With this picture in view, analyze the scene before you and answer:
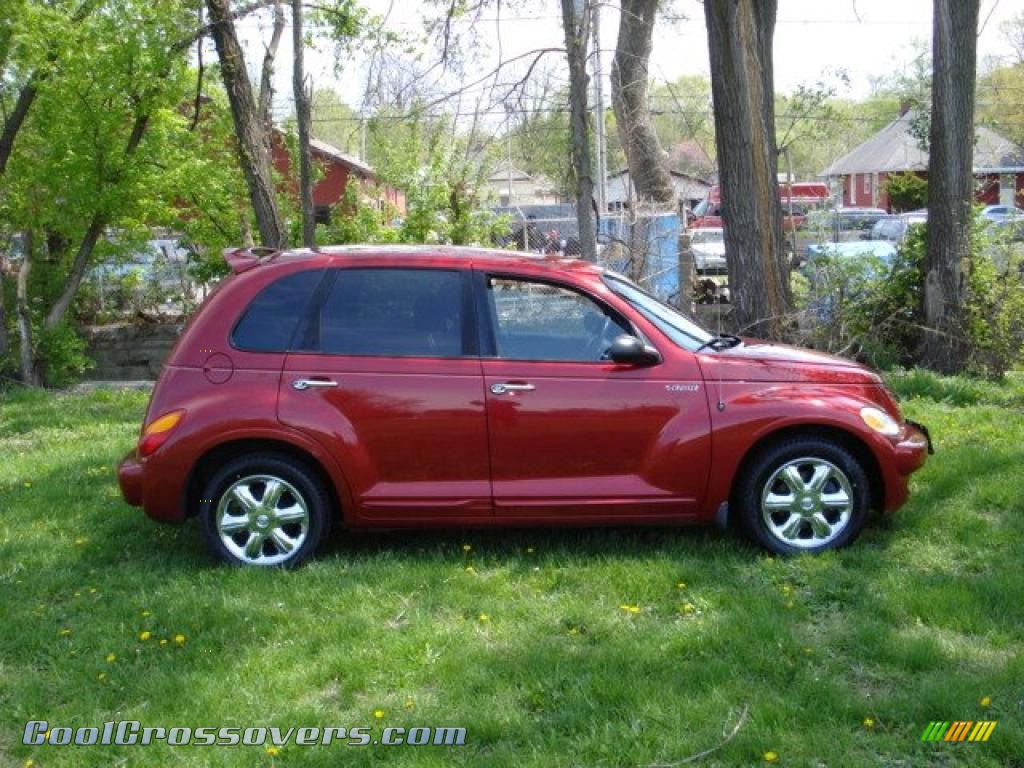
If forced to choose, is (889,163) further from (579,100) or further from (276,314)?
(276,314)

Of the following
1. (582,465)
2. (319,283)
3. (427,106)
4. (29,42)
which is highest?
(29,42)

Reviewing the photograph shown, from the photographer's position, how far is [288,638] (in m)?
5.18

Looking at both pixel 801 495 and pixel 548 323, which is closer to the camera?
pixel 801 495

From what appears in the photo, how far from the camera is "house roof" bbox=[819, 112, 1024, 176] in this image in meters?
43.7

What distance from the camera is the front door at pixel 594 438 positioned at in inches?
238

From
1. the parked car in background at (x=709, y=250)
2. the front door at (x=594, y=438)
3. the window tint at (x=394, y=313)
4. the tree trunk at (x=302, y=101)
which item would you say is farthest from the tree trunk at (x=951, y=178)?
the window tint at (x=394, y=313)

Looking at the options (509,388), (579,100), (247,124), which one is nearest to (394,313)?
(509,388)

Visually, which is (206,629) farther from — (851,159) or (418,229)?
(851,159)

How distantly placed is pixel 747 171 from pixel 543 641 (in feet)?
21.8

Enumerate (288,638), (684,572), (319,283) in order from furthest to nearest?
(319,283), (684,572), (288,638)

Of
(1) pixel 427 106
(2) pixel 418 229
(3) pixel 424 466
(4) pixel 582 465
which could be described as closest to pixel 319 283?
(3) pixel 424 466

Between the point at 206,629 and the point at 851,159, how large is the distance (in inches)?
2253

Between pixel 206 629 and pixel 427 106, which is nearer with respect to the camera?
pixel 206 629

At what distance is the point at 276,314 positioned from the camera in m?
6.22
